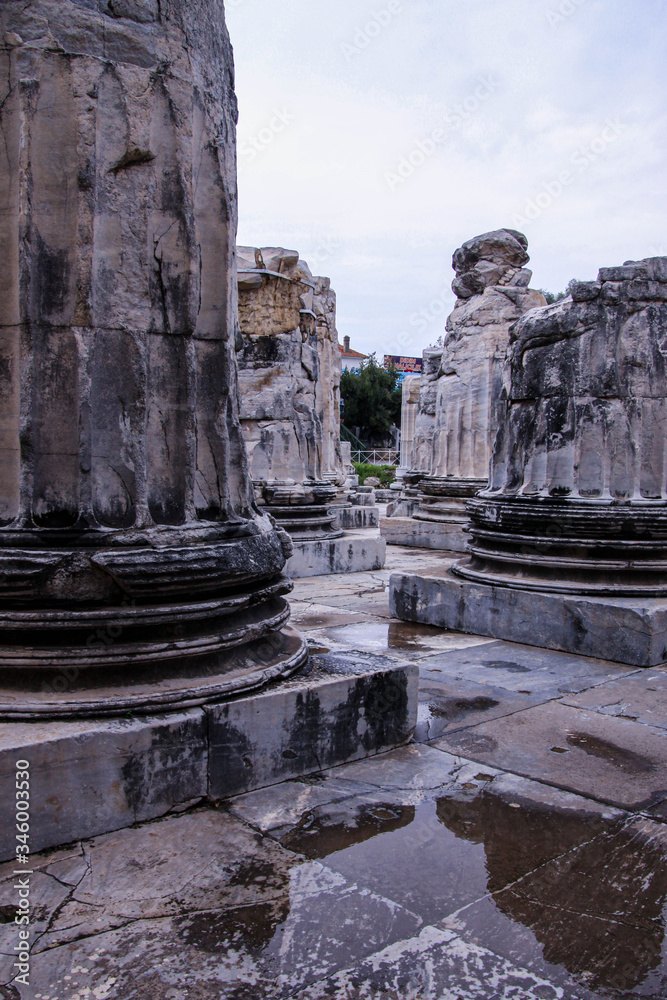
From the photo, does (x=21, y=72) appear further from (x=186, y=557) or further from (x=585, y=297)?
(x=585, y=297)

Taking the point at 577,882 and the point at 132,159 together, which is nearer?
the point at 577,882

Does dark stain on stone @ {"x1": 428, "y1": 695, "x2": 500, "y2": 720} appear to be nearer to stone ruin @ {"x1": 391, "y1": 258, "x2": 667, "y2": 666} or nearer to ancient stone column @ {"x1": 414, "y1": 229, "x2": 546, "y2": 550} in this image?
stone ruin @ {"x1": 391, "y1": 258, "x2": 667, "y2": 666}

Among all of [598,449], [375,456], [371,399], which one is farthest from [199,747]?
[371,399]

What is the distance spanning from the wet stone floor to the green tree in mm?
46636

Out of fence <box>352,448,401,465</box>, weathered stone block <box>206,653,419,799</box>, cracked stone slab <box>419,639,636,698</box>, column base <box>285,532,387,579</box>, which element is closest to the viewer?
weathered stone block <box>206,653,419,799</box>

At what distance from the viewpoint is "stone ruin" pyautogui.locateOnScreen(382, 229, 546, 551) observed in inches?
388

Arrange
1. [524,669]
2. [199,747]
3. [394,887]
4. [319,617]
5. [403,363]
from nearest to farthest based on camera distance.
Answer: [394,887] < [199,747] < [524,669] < [319,617] < [403,363]

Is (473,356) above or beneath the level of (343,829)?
above

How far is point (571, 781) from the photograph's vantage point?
285 cm

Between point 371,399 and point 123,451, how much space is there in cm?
4706

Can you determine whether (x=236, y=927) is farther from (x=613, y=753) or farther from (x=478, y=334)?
(x=478, y=334)

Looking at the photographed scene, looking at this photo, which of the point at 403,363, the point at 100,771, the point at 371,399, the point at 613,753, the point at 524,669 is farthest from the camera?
the point at 403,363

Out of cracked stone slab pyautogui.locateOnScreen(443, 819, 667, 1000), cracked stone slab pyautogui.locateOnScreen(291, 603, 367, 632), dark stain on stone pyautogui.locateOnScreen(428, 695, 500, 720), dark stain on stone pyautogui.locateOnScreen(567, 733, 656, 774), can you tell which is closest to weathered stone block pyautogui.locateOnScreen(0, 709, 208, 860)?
cracked stone slab pyautogui.locateOnScreen(443, 819, 667, 1000)

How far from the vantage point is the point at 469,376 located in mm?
10031
